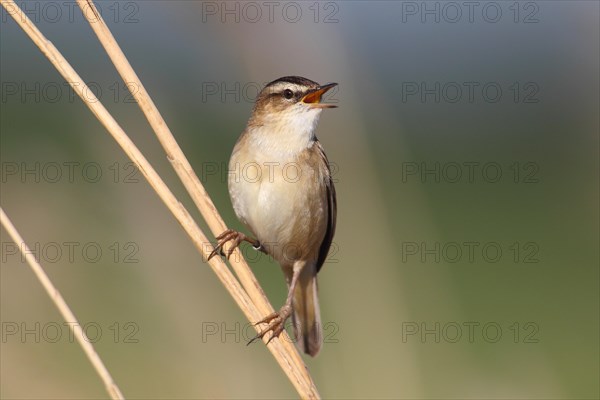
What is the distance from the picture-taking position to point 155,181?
97.3 inches

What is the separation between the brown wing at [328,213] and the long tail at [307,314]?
88 mm

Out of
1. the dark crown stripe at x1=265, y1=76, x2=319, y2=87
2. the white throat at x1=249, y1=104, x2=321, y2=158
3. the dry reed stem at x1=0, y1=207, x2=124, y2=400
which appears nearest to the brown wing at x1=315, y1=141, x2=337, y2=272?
the white throat at x1=249, y1=104, x2=321, y2=158

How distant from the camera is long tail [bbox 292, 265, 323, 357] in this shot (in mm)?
4055

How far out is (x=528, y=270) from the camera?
32.8 ft

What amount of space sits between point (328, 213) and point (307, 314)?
2.16 feet

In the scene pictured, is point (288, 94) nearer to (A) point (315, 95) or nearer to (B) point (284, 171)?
(A) point (315, 95)

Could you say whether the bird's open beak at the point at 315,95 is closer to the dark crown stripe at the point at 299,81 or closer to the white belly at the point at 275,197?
the dark crown stripe at the point at 299,81

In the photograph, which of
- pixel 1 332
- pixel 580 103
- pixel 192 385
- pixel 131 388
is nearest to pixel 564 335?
pixel 580 103

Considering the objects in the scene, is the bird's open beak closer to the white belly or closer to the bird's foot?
the white belly

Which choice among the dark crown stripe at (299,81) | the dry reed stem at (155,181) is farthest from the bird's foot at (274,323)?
the dark crown stripe at (299,81)

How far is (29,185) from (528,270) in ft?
24.1

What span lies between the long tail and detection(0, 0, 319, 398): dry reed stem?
1.49m

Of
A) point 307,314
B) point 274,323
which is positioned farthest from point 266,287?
point 274,323

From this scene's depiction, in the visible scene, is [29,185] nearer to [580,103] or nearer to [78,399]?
[78,399]
